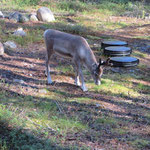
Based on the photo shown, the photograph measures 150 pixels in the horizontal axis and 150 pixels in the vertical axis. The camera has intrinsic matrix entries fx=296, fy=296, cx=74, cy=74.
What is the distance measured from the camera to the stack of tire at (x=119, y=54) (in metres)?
11.1

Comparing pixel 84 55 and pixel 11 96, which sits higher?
pixel 84 55

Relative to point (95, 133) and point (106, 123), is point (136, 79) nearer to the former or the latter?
point (106, 123)

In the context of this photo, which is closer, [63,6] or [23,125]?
[23,125]

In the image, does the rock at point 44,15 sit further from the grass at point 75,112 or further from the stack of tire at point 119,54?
the stack of tire at point 119,54

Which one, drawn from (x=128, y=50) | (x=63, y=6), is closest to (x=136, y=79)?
(x=128, y=50)

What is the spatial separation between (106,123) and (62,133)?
135 centimetres

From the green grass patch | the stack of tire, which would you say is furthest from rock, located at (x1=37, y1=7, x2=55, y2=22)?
the green grass patch

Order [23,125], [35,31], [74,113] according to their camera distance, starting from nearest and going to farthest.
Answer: [23,125]
[74,113]
[35,31]

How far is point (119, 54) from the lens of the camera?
1213 cm

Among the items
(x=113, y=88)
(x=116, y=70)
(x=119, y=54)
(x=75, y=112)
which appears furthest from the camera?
(x=119, y=54)

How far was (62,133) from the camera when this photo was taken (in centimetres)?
528

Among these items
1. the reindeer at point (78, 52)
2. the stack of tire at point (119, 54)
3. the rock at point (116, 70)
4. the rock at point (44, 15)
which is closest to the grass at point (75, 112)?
the rock at point (116, 70)

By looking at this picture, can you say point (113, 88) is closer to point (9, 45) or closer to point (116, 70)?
point (116, 70)

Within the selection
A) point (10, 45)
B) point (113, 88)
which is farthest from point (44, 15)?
point (113, 88)
